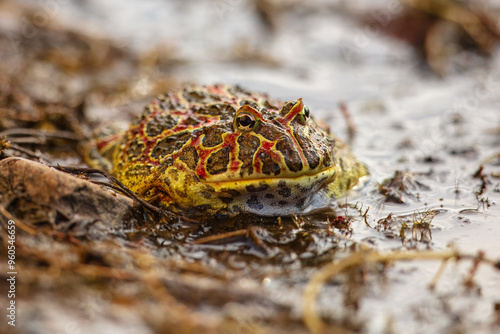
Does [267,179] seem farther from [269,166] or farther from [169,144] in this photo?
[169,144]

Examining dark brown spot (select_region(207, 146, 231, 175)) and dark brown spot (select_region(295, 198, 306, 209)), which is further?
dark brown spot (select_region(295, 198, 306, 209))

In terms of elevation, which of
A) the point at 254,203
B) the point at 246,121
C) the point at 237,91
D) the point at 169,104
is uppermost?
the point at 237,91

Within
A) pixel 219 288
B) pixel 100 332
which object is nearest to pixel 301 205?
pixel 219 288

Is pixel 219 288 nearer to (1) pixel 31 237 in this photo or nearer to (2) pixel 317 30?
(1) pixel 31 237

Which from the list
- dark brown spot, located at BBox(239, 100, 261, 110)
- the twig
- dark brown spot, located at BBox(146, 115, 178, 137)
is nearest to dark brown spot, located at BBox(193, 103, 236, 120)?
dark brown spot, located at BBox(239, 100, 261, 110)

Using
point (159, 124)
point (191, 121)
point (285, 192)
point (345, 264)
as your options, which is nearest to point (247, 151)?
point (285, 192)

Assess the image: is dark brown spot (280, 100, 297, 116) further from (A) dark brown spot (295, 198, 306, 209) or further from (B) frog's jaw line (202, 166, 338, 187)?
(A) dark brown spot (295, 198, 306, 209)
